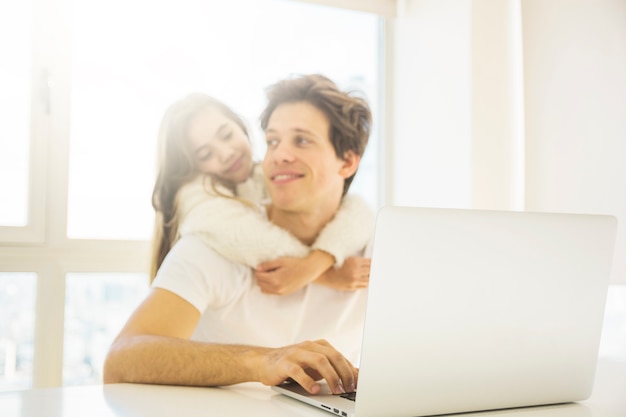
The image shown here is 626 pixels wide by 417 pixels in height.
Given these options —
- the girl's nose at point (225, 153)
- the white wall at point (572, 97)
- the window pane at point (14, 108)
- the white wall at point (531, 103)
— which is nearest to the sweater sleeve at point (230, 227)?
the girl's nose at point (225, 153)

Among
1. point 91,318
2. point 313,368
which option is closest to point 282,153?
point 91,318

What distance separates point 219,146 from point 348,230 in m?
0.55

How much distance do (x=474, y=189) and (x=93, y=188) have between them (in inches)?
50.2

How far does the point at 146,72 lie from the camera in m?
2.40

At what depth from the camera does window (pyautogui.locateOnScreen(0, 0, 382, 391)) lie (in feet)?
7.26

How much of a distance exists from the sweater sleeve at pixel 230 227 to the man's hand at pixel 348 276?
0.52 ft

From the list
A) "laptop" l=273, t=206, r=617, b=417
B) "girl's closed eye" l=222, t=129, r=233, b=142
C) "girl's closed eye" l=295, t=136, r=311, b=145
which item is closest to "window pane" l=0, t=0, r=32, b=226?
"girl's closed eye" l=222, t=129, r=233, b=142

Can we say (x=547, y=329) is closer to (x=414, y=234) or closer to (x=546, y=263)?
(x=546, y=263)

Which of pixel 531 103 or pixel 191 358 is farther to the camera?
pixel 531 103

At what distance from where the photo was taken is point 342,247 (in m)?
2.59

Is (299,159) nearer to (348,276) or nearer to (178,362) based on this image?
(348,276)

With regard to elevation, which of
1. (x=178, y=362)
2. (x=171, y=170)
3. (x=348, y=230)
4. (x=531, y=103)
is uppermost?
(x=531, y=103)

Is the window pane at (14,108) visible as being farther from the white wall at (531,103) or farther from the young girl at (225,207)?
the white wall at (531,103)

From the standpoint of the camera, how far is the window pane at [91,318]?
227 centimetres
